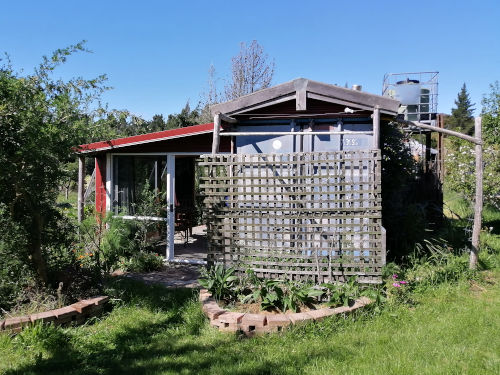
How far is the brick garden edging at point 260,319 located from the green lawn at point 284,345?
95 mm

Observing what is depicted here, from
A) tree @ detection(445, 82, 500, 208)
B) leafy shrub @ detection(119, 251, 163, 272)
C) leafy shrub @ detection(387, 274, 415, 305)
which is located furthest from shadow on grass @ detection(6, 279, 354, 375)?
tree @ detection(445, 82, 500, 208)

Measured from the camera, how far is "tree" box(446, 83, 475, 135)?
50713 millimetres

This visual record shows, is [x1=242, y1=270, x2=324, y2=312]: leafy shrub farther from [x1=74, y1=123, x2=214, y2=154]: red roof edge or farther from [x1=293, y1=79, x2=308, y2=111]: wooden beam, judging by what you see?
[x1=74, y1=123, x2=214, y2=154]: red roof edge

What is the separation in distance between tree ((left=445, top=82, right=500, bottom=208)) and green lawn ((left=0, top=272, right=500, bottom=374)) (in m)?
4.73

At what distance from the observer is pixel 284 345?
3.77m

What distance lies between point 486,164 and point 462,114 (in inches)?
2303

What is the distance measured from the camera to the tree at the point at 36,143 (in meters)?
4.20

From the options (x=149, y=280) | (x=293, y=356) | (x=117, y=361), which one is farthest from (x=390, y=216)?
(x=117, y=361)

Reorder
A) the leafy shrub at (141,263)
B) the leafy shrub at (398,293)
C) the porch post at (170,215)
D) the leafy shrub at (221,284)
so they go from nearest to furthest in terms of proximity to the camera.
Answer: the leafy shrub at (398,293)
the leafy shrub at (221,284)
the leafy shrub at (141,263)
the porch post at (170,215)

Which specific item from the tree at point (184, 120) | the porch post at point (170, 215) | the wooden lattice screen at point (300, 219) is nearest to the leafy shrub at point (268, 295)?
the wooden lattice screen at point (300, 219)

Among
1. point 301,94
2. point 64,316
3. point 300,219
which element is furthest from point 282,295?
point 301,94

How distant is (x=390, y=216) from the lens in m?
6.54

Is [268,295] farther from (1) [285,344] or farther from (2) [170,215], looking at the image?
(2) [170,215]

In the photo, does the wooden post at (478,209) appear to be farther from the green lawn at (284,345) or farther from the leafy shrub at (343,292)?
the leafy shrub at (343,292)
